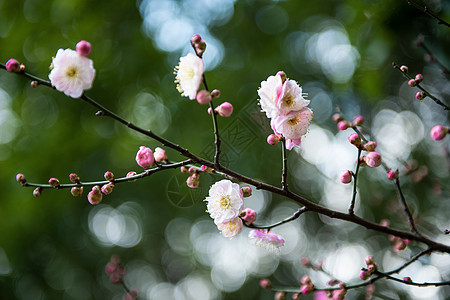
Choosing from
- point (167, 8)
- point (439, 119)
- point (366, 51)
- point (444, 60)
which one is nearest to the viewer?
point (444, 60)

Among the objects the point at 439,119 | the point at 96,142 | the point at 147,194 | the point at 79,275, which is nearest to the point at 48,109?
the point at 96,142

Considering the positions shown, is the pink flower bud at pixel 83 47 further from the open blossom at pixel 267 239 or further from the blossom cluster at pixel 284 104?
the open blossom at pixel 267 239

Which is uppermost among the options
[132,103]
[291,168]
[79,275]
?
[132,103]

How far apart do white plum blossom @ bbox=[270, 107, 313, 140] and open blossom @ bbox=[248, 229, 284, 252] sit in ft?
1.08

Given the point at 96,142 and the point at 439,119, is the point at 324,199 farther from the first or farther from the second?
the point at 96,142

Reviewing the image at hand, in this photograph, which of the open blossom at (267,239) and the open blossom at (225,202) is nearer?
the open blossom at (225,202)

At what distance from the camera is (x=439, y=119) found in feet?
7.34

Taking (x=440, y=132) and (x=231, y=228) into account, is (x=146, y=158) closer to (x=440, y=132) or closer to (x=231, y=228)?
(x=231, y=228)

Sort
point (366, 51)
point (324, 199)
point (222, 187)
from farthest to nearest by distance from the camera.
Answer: point (324, 199)
point (366, 51)
point (222, 187)

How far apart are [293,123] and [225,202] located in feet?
0.90

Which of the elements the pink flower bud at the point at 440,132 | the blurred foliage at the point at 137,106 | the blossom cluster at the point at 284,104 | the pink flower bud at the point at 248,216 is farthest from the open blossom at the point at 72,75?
the blurred foliage at the point at 137,106

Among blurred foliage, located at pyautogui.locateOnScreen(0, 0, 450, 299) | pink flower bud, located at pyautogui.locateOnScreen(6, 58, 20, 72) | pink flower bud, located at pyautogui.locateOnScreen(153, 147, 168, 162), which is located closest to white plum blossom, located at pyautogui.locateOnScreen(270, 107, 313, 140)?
pink flower bud, located at pyautogui.locateOnScreen(153, 147, 168, 162)

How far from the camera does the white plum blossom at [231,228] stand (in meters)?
1.03

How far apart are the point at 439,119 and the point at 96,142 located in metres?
2.21
